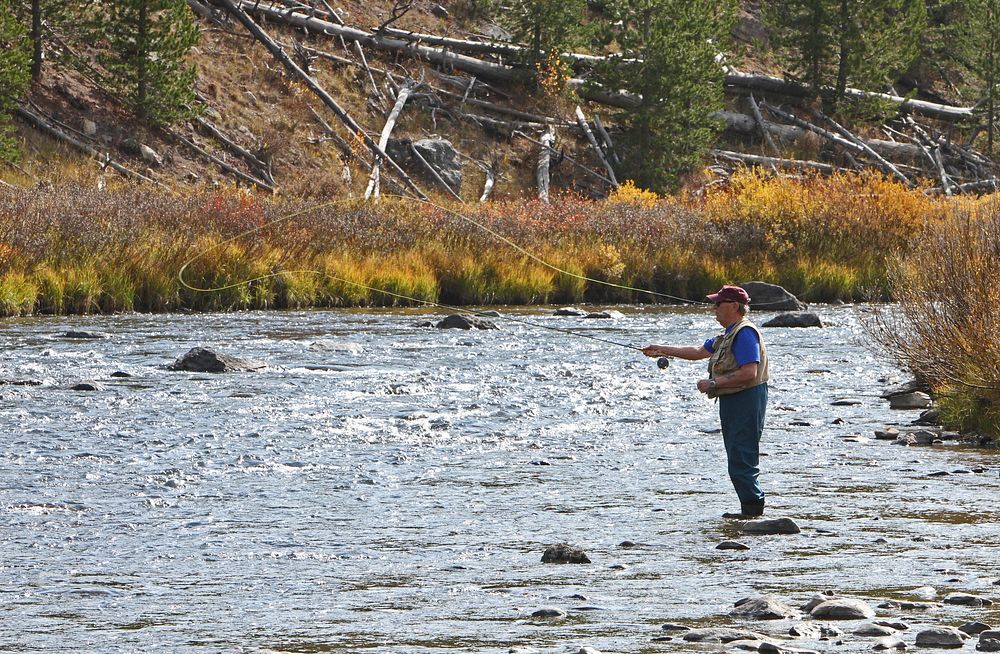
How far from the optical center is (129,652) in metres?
5.36

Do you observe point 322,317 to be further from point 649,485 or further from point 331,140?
point 331,140

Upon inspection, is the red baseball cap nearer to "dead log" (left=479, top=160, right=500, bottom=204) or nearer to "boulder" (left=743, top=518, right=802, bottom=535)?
"boulder" (left=743, top=518, right=802, bottom=535)

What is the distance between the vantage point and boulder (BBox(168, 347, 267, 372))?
15.2 m

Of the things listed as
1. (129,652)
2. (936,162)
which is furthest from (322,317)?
(936,162)

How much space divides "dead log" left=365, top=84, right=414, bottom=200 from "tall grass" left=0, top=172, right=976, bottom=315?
5789 mm

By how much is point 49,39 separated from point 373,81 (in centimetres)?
993

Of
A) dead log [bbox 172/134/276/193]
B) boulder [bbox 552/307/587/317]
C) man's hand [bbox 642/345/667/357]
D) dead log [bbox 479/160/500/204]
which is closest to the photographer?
man's hand [bbox 642/345/667/357]

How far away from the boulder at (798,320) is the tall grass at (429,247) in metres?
0.99

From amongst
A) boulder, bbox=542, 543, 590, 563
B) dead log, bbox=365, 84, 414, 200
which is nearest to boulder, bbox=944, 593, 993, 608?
boulder, bbox=542, 543, 590, 563

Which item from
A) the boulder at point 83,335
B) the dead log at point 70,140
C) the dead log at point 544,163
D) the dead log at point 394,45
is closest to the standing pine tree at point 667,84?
the dead log at point 544,163

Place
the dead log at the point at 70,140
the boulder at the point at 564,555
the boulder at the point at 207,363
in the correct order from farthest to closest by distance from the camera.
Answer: the dead log at the point at 70,140 < the boulder at the point at 207,363 < the boulder at the point at 564,555

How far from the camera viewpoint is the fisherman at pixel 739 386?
27.8 ft

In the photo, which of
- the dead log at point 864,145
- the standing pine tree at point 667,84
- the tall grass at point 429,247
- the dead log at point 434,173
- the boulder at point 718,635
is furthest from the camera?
the dead log at point 864,145

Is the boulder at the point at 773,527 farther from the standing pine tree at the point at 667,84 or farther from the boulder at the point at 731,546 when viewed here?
the standing pine tree at the point at 667,84
